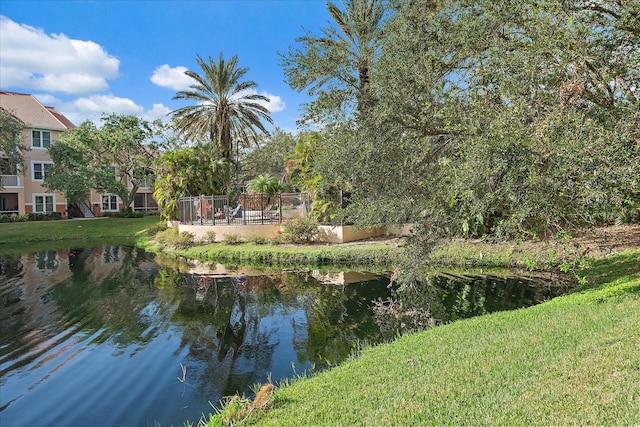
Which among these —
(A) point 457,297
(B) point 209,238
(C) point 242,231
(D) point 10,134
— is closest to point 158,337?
(A) point 457,297

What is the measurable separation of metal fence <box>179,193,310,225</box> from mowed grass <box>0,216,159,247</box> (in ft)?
31.3

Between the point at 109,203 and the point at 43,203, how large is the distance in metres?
5.38

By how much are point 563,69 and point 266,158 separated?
123 feet

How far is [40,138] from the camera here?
3341 centimetres

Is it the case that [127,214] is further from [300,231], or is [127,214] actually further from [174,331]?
[174,331]

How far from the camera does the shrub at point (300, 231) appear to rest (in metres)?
18.0

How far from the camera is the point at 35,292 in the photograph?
41.0 feet

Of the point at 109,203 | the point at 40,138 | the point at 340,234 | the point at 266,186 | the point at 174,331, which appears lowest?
the point at 174,331

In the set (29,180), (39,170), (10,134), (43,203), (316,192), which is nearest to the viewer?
(316,192)

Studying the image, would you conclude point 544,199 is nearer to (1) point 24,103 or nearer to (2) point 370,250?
(2) point 370,250

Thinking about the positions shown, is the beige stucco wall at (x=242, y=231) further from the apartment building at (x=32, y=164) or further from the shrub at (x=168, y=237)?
the apartment building at (x=32, y=164)

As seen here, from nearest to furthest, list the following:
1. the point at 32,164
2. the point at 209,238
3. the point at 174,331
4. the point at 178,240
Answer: the point at 174,331, the point at 209,238, the point at 178,240, the point at 32,164

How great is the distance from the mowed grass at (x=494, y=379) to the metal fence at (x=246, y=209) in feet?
44.7

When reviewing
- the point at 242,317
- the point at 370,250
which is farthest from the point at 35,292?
the point at 370,250
